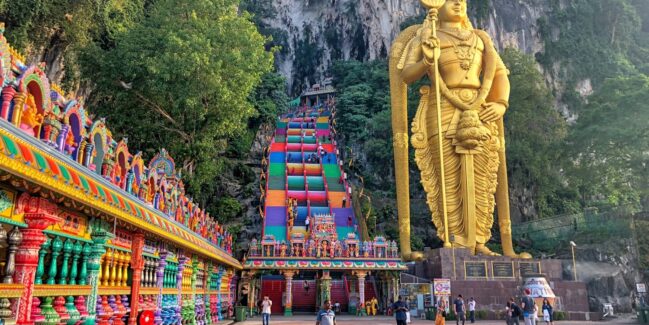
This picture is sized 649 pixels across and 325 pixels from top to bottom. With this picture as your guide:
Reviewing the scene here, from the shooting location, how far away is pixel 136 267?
517cm

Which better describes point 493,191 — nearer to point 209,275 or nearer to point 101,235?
point 209,275

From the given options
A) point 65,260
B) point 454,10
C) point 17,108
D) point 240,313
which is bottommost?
point 240,313

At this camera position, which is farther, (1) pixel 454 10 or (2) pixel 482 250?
(1) pixel 454 10

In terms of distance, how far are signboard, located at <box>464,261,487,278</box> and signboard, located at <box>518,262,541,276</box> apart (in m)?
1.06

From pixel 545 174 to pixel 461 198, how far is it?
9.28 m

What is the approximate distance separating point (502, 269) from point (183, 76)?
32.7 feet

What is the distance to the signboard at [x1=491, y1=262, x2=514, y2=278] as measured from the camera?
1309cm

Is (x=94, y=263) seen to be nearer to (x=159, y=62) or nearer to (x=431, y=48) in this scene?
(x=159, y=62)

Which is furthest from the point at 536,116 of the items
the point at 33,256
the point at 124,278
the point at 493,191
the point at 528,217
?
the point at 33,256

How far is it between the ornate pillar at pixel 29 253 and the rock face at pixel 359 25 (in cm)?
3596

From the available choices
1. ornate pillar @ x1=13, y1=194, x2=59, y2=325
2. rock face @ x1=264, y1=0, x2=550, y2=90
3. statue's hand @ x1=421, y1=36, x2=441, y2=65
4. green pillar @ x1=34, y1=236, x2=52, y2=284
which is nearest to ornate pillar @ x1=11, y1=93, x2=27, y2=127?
ornate pillar @ x1=13, y1=194, x2=59, y2=325

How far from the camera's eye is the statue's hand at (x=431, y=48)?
47.0ft

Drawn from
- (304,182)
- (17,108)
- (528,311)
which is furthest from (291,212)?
(17,108)

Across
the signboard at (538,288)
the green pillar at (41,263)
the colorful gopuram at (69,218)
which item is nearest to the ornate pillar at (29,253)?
the colorful gopuram at (69,218)
